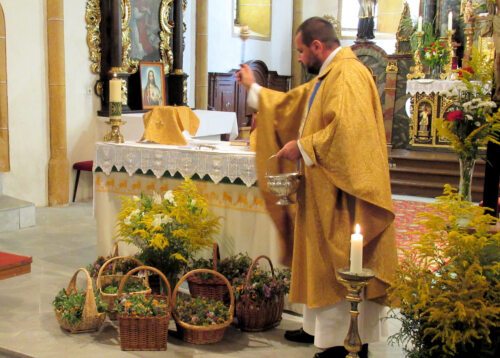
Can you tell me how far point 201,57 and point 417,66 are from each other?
3.67m

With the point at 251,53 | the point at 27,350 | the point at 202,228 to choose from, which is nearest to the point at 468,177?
the point at 202,228

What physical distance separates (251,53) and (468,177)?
29.3 ft

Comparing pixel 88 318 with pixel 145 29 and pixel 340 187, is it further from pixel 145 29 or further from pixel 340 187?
pixel 145 29

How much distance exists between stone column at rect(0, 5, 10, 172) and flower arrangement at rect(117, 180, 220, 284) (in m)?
3.97

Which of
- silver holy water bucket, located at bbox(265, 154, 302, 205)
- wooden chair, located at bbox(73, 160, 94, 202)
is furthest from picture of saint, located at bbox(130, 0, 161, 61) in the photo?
silver holy water bucket, located at bbox(265, 154, 302, 205)

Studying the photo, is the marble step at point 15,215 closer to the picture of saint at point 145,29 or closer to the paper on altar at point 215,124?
the paper on altar at point 215,124

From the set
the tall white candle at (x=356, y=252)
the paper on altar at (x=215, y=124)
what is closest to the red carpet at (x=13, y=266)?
the tall white candle at (x=356, y=252)

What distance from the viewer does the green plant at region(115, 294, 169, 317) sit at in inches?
154

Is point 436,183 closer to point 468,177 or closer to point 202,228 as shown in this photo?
point 468,177

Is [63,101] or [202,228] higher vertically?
[63,101]

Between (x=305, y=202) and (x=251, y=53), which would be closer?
(x=305, y=202)

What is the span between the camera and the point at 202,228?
4598mm

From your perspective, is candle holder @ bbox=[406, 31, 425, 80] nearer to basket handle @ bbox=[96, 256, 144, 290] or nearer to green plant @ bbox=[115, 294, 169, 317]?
basket handle @ bbox=[96, 256, 144, 290]

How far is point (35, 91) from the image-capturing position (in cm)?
844
